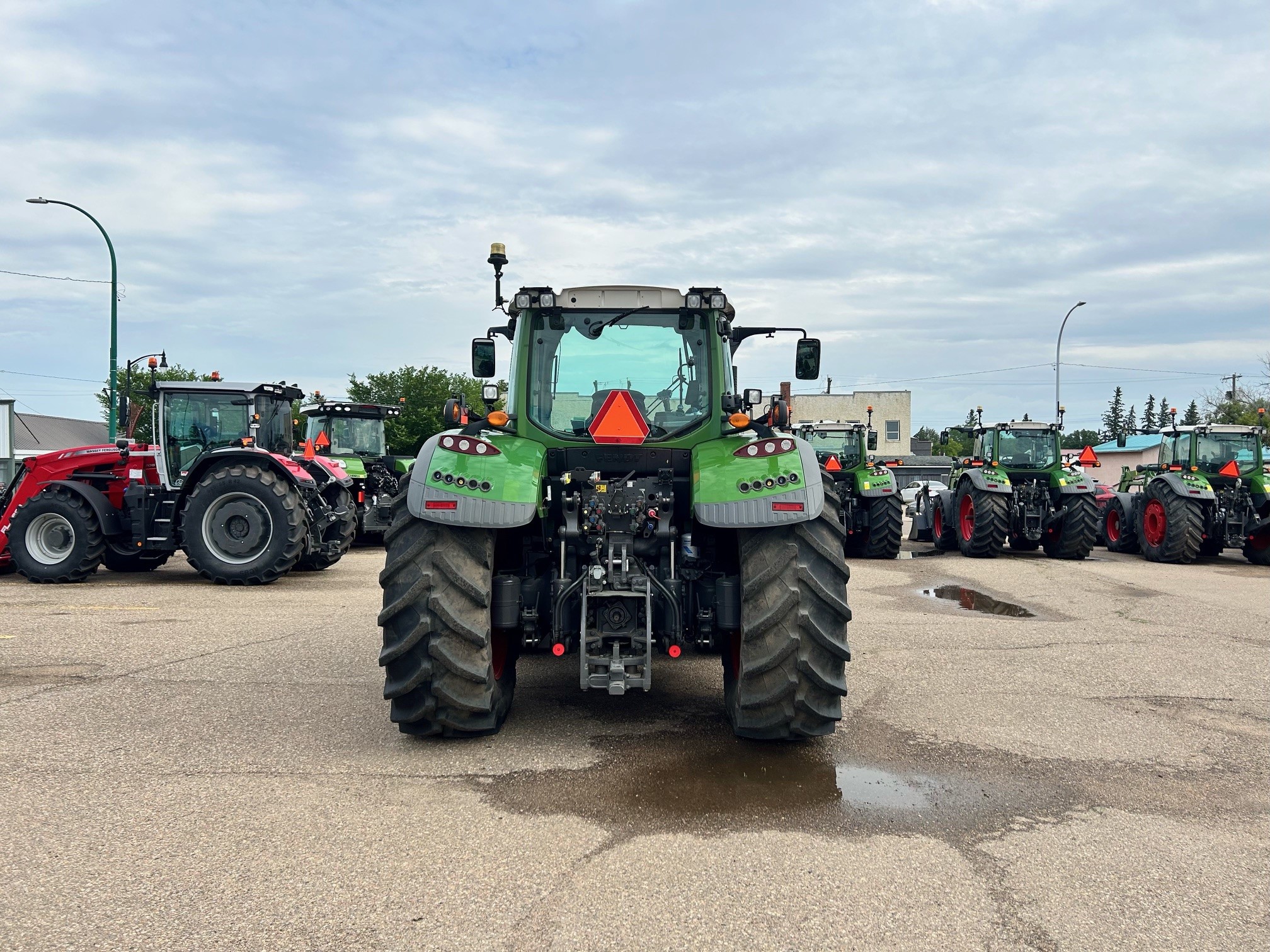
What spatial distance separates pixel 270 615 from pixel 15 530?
15.8ft

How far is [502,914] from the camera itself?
126 inches

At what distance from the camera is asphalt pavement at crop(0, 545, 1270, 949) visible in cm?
316

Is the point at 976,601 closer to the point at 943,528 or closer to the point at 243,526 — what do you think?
the point at 943,528

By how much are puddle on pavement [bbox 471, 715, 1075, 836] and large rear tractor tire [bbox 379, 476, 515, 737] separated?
1.51ft

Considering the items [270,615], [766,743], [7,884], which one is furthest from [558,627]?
[270,615]

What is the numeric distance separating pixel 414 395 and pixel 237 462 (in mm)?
38394

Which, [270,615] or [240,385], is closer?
[270,615]

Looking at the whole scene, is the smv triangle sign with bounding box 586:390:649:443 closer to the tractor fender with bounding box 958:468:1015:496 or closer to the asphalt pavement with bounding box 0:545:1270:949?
the asphalt pavement with bounding box 0:545:1270:949

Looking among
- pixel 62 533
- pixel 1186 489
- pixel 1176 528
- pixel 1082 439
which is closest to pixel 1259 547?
pixel 1176 528

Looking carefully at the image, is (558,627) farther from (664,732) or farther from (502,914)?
(502,914)

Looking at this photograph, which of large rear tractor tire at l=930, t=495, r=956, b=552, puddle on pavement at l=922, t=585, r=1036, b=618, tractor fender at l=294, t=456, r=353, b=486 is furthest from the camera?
large rear tractor tire at l=930, t=495, r=956, b=552

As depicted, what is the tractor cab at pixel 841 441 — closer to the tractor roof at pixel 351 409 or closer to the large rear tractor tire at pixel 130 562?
the tractor roof at pixel 351 409

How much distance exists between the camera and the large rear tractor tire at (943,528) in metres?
18.3

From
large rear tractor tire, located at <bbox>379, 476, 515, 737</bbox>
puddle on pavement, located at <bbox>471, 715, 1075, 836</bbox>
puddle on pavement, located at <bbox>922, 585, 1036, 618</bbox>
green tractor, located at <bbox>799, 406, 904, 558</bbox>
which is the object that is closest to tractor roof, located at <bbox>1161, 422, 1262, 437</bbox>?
green tractor, located at <bbox>799, 406, 904, 558</bbox>
